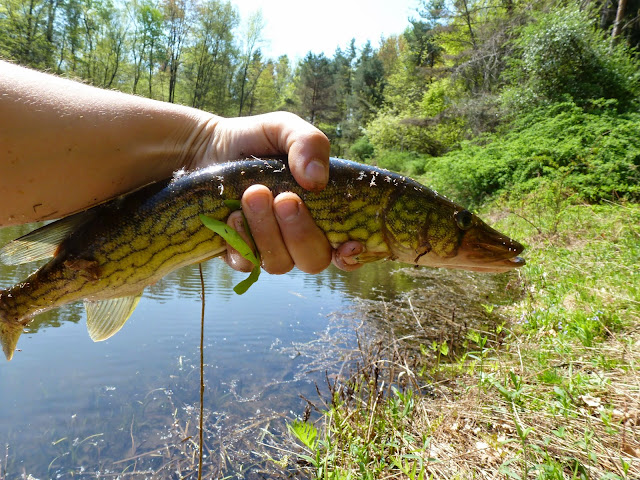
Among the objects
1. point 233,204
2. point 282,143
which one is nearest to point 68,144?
point 233,204

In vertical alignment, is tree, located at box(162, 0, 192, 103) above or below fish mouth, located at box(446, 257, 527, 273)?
above

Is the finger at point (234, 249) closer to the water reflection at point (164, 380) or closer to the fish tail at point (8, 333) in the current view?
the fish tail at point (8, 333)

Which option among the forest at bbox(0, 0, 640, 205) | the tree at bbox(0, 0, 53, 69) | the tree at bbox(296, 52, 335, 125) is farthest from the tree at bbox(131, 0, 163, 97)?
the tree at bbox(296, 52, 335, 125)

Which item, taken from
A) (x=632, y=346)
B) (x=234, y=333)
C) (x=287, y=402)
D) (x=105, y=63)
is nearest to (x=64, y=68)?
(x=105, y=63)

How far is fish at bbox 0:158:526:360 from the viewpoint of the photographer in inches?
73.6

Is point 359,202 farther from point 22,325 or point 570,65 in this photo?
point 570,65

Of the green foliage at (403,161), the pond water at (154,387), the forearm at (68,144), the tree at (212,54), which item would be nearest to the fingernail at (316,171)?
the forearm at (68,144)

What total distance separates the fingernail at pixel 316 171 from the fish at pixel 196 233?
91 millimetres

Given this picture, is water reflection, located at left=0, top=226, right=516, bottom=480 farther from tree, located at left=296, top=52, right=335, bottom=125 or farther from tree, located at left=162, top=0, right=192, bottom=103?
tree, located at left=296, top=52, right=335, bottom=125

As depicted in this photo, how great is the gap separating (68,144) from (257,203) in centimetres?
107

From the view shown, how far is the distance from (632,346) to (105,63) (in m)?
37.4

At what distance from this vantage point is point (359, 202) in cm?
203

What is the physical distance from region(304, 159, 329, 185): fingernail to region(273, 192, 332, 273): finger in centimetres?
15

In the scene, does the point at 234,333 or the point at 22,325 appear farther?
the point at 234,333
